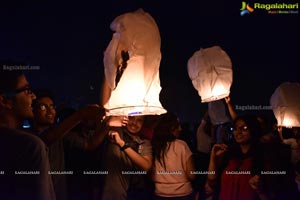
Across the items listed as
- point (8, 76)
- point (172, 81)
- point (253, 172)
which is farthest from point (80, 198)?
point (172, 81)

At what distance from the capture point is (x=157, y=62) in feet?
6.58

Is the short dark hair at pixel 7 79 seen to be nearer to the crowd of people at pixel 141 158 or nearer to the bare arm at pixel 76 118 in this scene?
the crowd of people at pixel 141 158

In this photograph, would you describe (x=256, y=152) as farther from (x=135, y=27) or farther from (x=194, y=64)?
(x=135, y=27)

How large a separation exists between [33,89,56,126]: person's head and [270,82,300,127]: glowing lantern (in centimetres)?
283

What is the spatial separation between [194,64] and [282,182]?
1.51 meters

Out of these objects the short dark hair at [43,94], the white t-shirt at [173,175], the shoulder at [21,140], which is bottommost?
the white t-shirt at [173,175]

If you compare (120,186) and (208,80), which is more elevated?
(208,80)

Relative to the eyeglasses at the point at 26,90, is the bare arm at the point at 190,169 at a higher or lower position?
lower

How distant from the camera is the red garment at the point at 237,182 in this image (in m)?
2.74

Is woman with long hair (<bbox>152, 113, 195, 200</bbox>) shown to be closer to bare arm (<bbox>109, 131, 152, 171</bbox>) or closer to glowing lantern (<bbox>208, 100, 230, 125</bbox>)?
bare arm (<bbox>109, 131, 152, 171</bbox>)

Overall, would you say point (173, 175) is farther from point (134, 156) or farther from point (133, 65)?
point (133, 65)

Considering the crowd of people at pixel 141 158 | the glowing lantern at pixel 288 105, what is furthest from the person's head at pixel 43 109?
the glowing lantern at pixel 288 105

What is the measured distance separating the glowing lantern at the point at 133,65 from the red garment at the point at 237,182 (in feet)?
4.15

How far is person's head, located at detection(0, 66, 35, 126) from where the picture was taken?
5.47 ft
